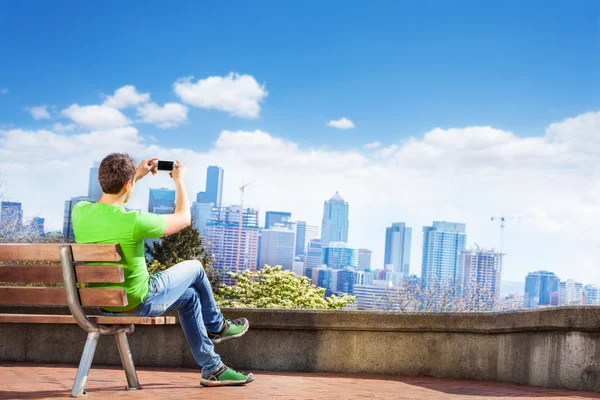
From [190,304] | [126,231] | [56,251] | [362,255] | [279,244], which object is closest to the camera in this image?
[56,251]

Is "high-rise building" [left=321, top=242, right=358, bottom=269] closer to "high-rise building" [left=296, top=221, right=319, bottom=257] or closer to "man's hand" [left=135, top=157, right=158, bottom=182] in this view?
"high-rise building" [left=296, top=221, right=319, bottom=257]

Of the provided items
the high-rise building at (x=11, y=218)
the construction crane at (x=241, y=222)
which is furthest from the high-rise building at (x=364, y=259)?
the high-rise building at (x=11, y=218)

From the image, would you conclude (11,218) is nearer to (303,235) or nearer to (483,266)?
(483,266)

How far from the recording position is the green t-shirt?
14.1 ft

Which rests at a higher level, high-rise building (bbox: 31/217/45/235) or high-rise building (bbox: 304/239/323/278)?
high-rise building (bbox: 31/217/45/235)

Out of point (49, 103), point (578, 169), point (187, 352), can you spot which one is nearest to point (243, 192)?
point (49, 103)

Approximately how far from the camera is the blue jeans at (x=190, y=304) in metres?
4.52

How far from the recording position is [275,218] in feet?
577

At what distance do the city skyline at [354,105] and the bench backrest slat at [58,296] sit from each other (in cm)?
16336

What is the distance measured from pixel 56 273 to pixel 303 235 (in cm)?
16968

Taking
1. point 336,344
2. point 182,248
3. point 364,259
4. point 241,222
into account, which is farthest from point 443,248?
point 336,344

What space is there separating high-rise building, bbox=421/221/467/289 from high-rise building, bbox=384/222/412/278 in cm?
845

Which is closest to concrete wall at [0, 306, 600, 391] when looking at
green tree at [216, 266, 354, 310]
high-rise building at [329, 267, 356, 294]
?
green tree at [216, 266, 354, 310]

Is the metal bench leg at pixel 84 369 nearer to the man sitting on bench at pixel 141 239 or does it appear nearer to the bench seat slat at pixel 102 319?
the bench seat slat at pixel 102 319
